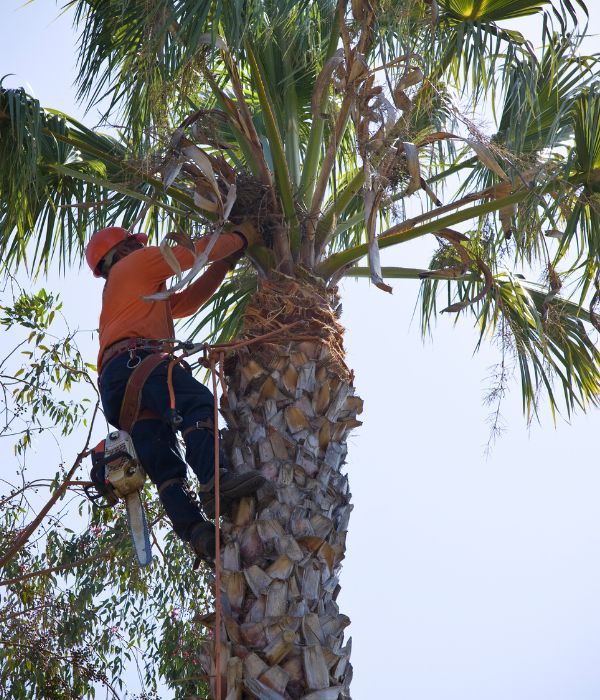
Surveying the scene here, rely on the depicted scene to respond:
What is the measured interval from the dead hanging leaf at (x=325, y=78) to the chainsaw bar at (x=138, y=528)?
2.45m

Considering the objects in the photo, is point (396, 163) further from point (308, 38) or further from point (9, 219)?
point (9, 219)

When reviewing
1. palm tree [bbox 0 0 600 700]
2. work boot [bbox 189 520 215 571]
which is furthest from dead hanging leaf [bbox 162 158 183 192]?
work boot [bbox 189 520 215 571]

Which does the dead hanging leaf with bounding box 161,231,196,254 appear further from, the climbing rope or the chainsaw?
the chainsaw

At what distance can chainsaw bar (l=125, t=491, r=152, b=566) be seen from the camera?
5266 mm

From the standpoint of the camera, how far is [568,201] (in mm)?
6340

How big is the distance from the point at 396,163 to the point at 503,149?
1.96 feet

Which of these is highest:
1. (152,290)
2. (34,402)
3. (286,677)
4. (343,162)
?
(343,162)

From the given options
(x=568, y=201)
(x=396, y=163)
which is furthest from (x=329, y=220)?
(x=568, y=201)

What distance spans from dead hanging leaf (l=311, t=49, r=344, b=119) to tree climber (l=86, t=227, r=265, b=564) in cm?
87

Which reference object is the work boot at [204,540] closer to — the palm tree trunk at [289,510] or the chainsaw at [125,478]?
the palm tree trunk at [289,510]

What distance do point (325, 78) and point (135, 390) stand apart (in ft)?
6.71

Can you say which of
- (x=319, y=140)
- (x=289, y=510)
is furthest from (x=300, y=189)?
(x=289, y=510)

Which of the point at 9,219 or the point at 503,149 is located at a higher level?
the point at 9,219

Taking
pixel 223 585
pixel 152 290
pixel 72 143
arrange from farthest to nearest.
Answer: pixel 72 143
pixel 152 290
pixel 223 585
